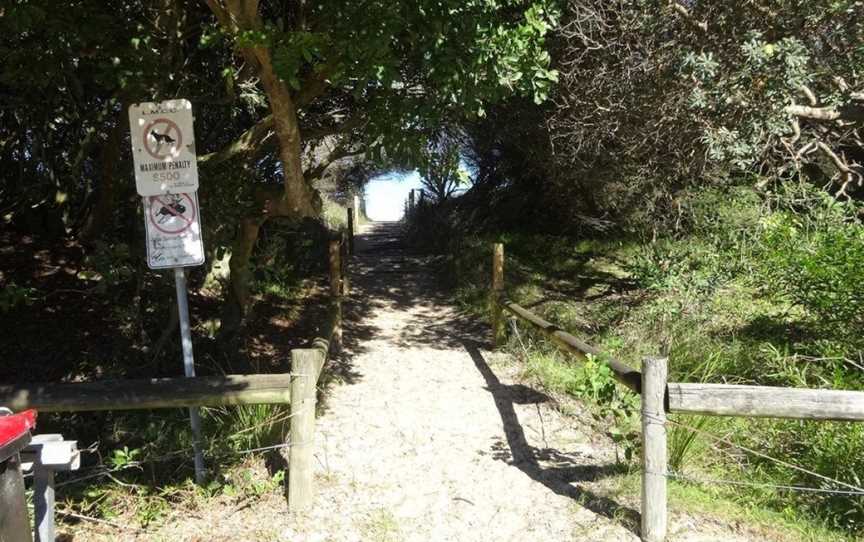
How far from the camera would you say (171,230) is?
3713 mm

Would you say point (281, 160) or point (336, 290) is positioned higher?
point (281, 160)

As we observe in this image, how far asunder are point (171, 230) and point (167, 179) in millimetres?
322

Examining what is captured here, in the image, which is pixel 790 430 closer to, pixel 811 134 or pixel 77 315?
pixel 811 134

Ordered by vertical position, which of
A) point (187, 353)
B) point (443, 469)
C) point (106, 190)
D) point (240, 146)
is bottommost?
point (443, 469)

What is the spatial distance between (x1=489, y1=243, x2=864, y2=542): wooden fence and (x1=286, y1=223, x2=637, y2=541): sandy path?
323 mm

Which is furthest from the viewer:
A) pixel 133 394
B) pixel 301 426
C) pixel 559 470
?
pixel 559 470

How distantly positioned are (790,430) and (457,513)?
2.61 meters

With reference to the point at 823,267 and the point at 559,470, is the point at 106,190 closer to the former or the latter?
the point at 559,470

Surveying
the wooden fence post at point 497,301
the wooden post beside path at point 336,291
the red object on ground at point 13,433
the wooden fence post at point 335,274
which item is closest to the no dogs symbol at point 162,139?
the red object on ground at point 13,433

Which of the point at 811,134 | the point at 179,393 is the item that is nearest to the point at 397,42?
the point at 179,393

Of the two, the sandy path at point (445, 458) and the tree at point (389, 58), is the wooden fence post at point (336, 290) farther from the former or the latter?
the tree at point (389, 58)

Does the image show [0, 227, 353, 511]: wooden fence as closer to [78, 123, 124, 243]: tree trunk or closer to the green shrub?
[78, 123, 124, 243]: tree trunk

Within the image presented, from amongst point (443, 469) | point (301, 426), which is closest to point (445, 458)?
point (443, 469)

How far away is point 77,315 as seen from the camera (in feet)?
24.0
